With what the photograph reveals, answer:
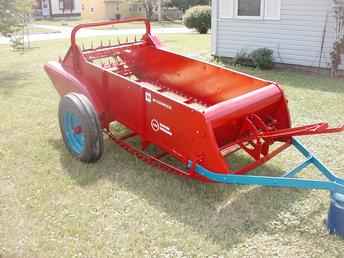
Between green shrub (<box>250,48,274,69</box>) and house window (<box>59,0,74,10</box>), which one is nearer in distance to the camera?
green shrub (<box>250,48,274,69</box>)

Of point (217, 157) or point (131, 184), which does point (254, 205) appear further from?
point (131, 184)

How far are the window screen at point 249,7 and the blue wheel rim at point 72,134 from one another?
6715mm

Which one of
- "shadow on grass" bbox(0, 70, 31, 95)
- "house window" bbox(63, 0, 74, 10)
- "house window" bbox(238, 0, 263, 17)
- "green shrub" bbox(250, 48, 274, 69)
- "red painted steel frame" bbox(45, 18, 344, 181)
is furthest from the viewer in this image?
"house window" bbox(63, 0, 74, 10)

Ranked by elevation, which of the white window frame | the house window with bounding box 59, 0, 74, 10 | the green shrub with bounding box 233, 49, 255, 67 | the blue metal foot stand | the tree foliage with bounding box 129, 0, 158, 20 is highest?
the house window with bounding box 59, 0, 74, 10

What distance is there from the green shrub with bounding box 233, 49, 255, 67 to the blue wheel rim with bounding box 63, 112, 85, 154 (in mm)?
6244

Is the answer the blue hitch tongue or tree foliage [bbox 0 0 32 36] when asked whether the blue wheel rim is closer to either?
the blue hitch tongue

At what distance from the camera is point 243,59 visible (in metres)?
10.2

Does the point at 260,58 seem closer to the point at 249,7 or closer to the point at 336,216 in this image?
the point at 249,7

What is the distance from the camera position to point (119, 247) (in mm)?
3332

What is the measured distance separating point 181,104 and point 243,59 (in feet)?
22.6

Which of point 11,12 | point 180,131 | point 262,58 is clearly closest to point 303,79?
point 262,58

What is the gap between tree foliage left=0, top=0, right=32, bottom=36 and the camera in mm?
9391

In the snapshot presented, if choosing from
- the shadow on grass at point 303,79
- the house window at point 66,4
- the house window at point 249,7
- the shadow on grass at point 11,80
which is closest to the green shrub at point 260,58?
the shadow on grass at point 303,79

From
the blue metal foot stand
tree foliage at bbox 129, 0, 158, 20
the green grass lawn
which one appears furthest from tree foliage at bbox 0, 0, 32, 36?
tree foliage at bbox 129, 0, 158, 20
